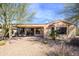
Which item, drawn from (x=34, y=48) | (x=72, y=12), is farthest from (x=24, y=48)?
(x=72, y=12)

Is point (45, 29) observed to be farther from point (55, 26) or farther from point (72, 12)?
point (72, 12)

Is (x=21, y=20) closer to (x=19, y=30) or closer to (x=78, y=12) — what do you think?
(x=19, y=30)

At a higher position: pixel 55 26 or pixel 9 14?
pixel 9 14

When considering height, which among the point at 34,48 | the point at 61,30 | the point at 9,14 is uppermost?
the point at 9,14

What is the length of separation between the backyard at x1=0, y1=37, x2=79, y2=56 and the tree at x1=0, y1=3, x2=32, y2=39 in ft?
0.48

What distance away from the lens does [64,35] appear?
11.7 feet

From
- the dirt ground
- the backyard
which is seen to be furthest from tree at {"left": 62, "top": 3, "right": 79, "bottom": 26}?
the dirt ground

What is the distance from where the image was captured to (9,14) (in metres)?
3.54

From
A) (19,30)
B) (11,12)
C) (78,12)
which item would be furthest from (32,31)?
(78,12)

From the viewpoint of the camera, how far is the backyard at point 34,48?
139 inches

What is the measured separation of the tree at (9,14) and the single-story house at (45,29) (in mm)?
100

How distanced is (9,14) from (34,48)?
0.60m

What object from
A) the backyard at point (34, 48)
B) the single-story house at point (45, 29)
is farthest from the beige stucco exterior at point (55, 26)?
the backyard at point (34, 48)

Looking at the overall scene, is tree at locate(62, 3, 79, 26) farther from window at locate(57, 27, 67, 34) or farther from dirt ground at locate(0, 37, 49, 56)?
dirt ground at locate(0, 37, 49, 56)
